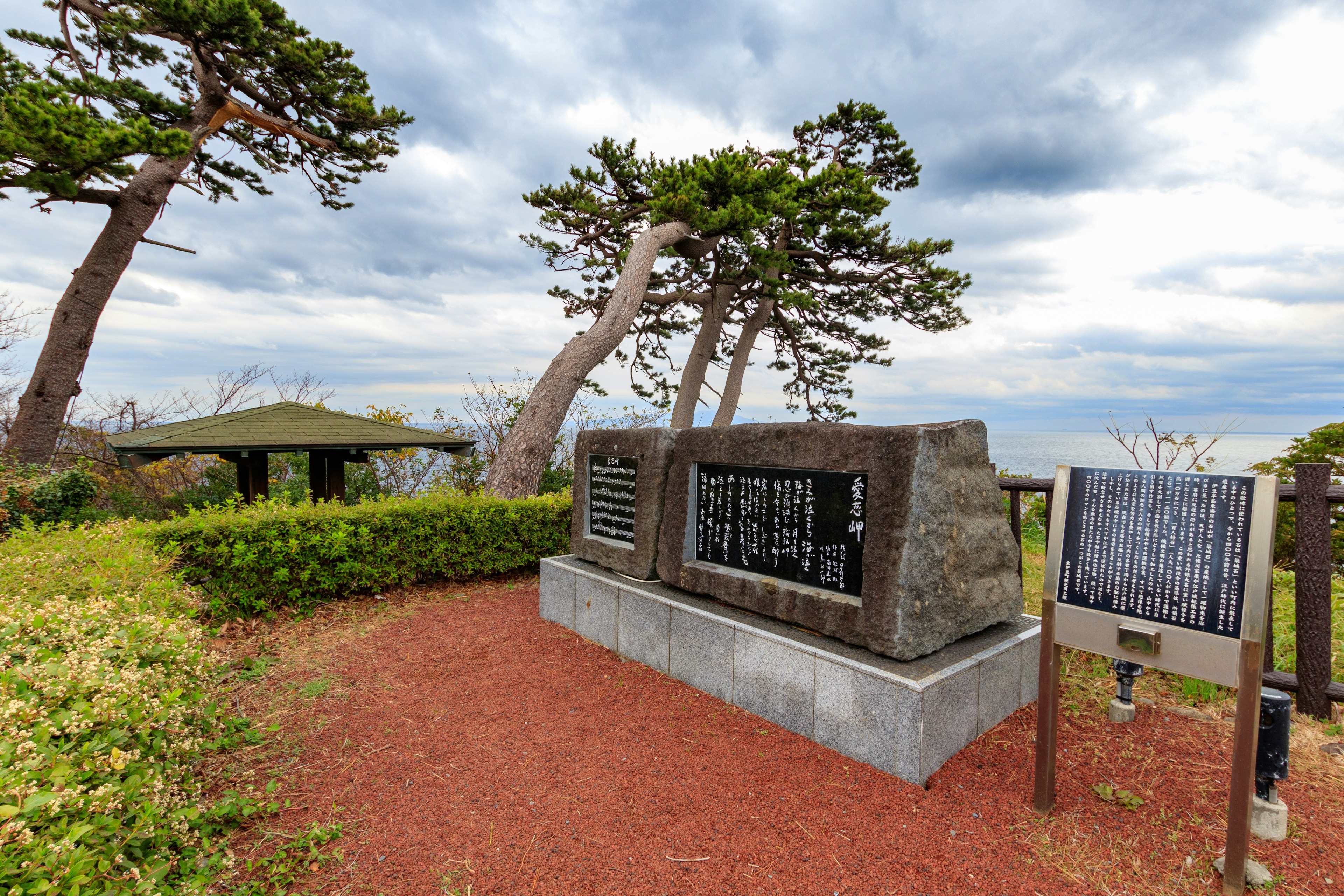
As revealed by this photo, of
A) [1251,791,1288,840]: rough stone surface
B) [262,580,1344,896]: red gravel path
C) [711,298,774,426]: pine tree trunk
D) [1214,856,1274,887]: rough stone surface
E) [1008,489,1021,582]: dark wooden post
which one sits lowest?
[262,580,1344,896]: red gravel path

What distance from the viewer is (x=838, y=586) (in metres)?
3.33

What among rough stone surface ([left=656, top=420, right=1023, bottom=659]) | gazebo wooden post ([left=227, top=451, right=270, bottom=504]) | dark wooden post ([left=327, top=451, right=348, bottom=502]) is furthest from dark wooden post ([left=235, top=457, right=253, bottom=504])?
rough stone surface ([left=656, top=420, right=1023, bottom=659])

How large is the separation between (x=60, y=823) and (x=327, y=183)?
13.5 metres

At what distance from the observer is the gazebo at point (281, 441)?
7055 mm

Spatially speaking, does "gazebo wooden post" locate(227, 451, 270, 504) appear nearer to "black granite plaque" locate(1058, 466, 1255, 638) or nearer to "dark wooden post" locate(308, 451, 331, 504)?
"dark wooden post" locate(308, 451, 331, 504)

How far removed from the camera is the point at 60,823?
61.4 inches

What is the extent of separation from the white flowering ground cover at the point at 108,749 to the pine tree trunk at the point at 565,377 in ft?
16.2

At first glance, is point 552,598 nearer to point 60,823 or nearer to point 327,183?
point 60,823

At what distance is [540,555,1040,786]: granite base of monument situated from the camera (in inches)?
110

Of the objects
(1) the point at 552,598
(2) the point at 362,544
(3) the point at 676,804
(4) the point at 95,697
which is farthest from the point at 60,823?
(2) the point at 362,544

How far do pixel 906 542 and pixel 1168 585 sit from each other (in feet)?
3.38

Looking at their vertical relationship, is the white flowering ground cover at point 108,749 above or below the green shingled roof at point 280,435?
below

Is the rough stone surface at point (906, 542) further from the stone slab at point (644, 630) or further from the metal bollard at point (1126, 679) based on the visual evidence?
the metal bollard at point (1126, 679)

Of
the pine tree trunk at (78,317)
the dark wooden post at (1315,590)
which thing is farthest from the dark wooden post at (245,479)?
the dark wooden post at (1315,590)
